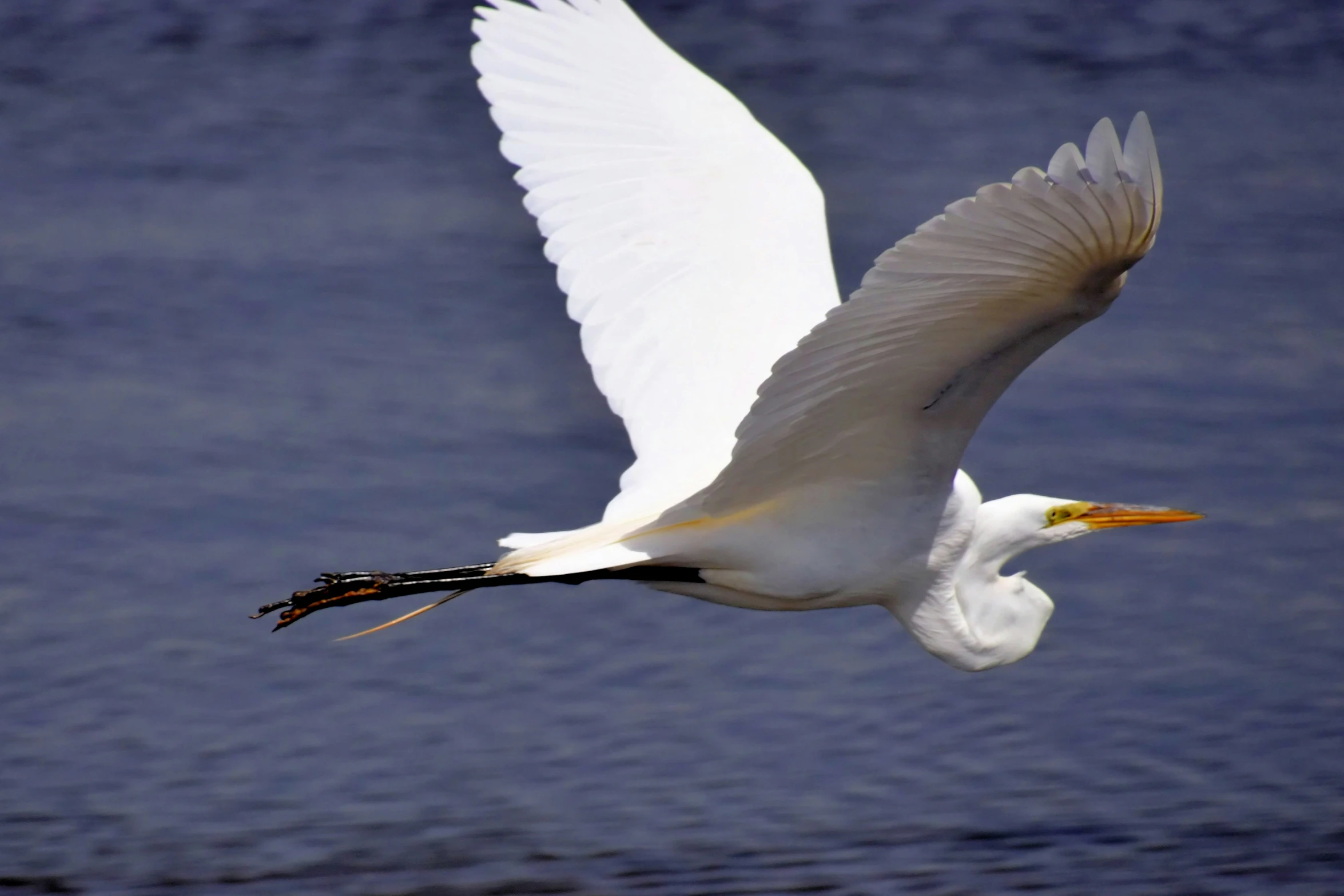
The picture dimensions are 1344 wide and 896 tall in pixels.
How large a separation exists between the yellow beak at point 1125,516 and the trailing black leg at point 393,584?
75cm

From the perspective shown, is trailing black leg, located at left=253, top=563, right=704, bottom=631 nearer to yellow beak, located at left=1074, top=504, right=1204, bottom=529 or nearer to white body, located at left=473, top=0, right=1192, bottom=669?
white body, located at left=473, top=0, right=1192, bottom=669

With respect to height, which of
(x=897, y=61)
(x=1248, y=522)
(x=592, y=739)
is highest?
(x=897, y=61)

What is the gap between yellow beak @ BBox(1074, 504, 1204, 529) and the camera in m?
3.51

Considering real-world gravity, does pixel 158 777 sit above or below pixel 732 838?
above

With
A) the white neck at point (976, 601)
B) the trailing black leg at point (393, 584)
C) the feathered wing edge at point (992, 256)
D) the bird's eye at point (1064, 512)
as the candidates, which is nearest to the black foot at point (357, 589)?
the trailing black leg at point (393, 584)

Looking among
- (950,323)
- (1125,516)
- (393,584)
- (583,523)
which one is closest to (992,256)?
(950,323)

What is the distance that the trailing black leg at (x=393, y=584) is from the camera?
129 inches

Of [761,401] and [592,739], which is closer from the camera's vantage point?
[761,401]

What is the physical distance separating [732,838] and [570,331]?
2.05 m

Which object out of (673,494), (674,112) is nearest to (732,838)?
(673,494)

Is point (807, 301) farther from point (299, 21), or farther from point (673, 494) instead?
point (299, 21)

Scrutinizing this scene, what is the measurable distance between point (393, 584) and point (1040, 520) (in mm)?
1182

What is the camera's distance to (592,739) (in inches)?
162

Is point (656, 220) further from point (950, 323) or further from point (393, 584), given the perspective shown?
point (950, 323)
